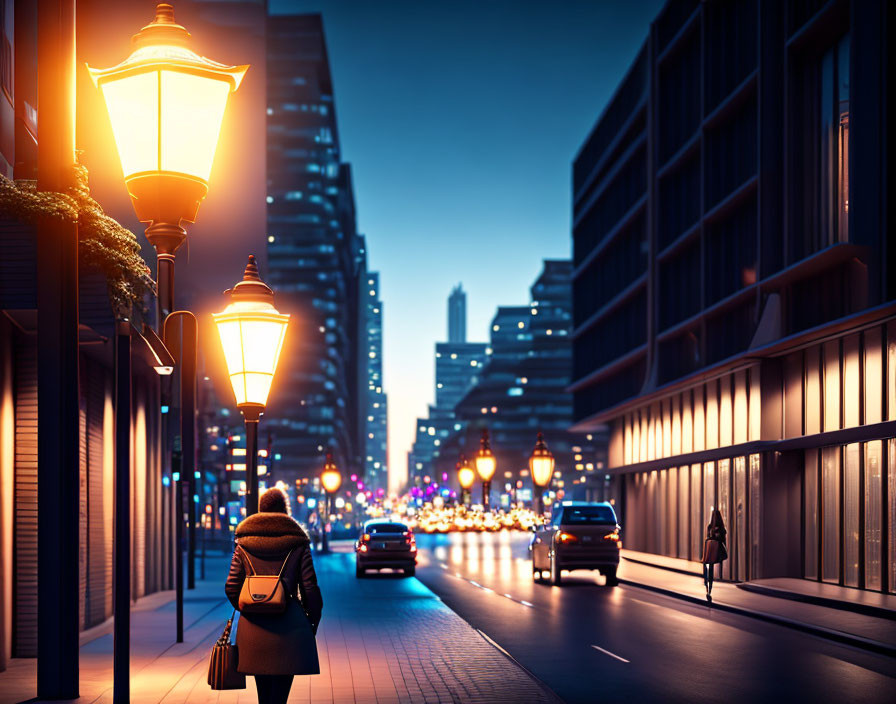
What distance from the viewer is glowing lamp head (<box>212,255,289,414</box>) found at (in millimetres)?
12945

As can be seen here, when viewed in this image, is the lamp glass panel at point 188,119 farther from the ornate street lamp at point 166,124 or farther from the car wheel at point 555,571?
the car wheel at point 555,571

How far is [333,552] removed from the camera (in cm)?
6294

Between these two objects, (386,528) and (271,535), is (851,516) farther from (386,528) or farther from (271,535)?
(271,535)

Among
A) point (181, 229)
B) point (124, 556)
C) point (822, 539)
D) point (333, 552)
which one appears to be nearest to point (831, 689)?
point (124, 556)

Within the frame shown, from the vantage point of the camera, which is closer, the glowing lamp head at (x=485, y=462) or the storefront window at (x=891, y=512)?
the storefront window at (x=891, y=512)

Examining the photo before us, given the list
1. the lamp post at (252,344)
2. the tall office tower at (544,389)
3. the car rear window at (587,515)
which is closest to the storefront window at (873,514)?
the car rear window at (587,515)

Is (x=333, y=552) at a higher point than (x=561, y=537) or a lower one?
lower

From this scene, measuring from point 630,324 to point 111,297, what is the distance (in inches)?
1871

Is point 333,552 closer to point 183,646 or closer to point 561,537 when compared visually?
point 561,537

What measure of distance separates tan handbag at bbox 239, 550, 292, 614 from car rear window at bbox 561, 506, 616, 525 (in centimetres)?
2355

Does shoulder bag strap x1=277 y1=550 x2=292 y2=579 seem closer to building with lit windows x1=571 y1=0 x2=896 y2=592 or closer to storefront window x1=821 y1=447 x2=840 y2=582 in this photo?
building with lit windows x1=571 y1=0 x2=896 y2=592

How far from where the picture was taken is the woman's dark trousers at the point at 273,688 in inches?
344

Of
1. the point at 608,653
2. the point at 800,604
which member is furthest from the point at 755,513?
the point at 608,653

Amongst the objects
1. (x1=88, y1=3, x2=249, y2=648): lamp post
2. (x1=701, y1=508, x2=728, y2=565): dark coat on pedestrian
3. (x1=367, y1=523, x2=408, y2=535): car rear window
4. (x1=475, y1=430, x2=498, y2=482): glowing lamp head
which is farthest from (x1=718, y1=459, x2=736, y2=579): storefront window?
(x1=88, y1=3, x2=249, y2=648): lamp post
